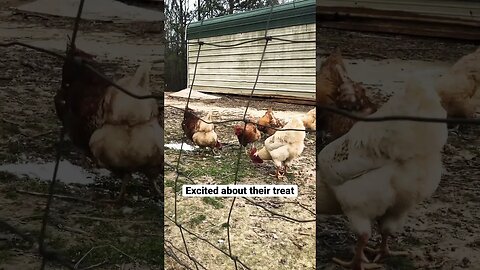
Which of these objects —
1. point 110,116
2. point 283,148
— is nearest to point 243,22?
point 283,148

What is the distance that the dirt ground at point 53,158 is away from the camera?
2.05 m

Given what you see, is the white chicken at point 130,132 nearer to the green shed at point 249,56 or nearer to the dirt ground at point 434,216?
the green shed at point 249,56

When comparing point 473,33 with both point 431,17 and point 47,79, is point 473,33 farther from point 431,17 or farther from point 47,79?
point 47,79

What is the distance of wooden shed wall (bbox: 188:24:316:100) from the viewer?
2088mm

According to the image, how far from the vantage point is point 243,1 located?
2.16 metres

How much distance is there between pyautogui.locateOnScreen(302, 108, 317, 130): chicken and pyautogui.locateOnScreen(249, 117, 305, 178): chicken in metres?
0.02

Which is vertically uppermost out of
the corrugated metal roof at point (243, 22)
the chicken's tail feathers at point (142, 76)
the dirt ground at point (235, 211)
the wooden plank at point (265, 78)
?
the corrugated metal roof at point (243, 22)

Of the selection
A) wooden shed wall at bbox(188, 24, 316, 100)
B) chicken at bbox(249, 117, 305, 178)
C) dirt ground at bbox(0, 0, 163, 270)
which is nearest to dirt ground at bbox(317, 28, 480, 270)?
wooden shed wall at bbox(188, 24, 316, 100)

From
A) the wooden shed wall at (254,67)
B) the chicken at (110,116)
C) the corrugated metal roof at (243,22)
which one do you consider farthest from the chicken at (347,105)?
the chicken at (110,116)

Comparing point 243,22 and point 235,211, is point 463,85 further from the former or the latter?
point 235,211

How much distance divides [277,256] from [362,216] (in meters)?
0.37

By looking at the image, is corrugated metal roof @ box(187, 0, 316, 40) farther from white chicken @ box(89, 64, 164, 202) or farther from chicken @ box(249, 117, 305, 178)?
chicken @ box(249, 117, 305, 178)

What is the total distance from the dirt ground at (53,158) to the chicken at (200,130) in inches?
6.8

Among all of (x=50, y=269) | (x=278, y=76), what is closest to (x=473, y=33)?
(x=278, y=76)
